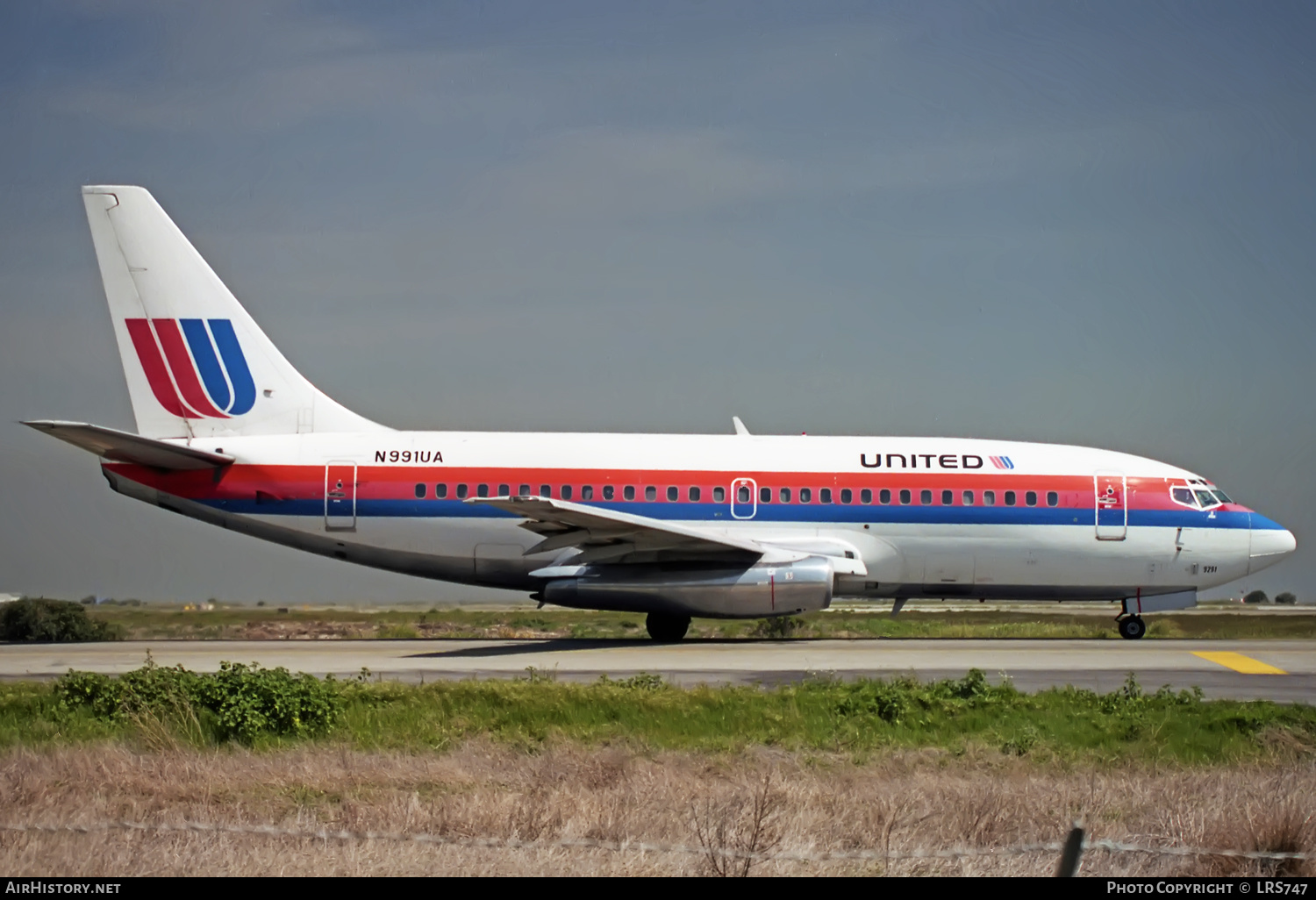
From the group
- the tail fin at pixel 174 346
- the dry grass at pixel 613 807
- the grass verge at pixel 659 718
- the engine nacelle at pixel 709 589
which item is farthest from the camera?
the tail fin at pixel 174 346

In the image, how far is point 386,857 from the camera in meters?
8.35

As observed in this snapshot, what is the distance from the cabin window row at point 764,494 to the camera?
1006 inches

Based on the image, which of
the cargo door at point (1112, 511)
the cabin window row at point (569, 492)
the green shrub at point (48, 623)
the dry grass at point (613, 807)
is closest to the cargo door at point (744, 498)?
the cabin window row at point (569, 492)

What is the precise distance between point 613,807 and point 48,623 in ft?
81.7

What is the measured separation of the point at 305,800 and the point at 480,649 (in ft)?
41.9

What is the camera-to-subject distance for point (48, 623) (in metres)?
30.9

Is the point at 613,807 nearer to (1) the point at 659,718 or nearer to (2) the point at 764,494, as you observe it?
(1) the point at 659,718

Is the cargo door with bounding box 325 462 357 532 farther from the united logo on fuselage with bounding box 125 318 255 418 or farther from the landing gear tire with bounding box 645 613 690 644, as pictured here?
the landing gear tire with bounding box 645 613 690 644

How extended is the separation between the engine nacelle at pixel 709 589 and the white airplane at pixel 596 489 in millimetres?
297

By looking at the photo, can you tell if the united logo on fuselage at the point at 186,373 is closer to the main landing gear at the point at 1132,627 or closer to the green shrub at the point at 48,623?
the green shrub at the point at 48,623

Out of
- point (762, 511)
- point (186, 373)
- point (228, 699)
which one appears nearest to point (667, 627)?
point (762, 511)

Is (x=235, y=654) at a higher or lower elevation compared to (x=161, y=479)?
lower
